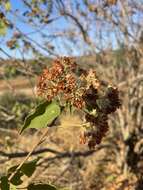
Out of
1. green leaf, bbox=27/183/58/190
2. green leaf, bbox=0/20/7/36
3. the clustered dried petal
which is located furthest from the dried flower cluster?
green leaf, bbox=0/20/7/36

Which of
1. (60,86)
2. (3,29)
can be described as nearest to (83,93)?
(60,86)

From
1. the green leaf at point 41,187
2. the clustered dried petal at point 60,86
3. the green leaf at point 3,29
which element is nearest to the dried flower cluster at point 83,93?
the clustered dried petal at point 60,86

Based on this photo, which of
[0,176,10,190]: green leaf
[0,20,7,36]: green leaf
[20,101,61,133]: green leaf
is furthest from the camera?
[0,20,7,36]: green leaf

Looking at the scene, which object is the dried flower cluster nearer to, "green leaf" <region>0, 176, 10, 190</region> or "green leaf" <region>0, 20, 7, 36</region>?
"green leaf" <region>0, 176, 10, 190</region>

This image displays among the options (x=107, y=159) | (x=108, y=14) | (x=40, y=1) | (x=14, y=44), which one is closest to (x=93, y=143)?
(x=40, y=1)

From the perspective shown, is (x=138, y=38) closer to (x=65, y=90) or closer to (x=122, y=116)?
(x=122, y=116)

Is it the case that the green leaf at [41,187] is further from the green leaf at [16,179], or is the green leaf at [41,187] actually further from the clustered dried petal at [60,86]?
the clustered dried petal at [60,86]
